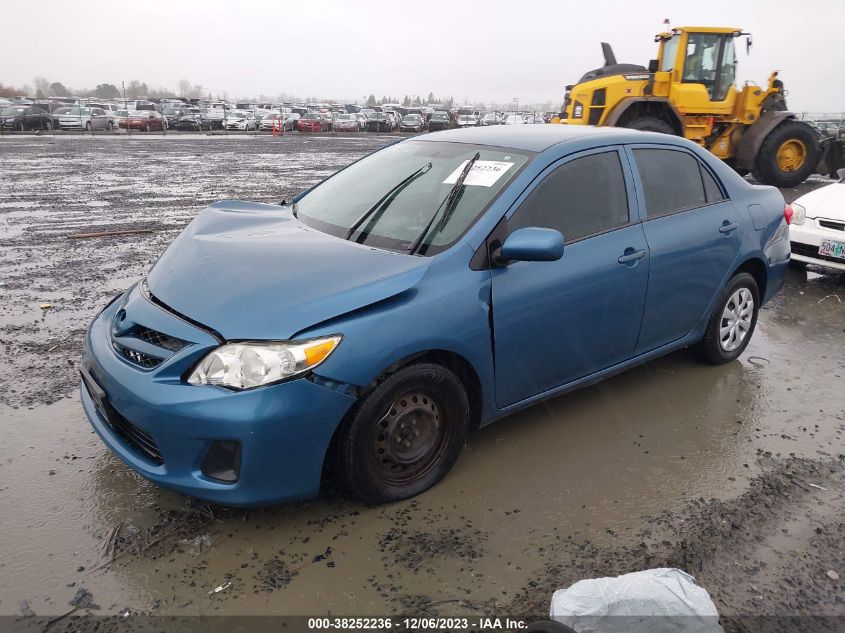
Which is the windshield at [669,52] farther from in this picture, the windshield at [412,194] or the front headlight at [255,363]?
the front headlight at [255,363]

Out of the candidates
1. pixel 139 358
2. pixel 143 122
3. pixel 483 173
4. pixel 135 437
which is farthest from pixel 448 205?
pixel 143 122

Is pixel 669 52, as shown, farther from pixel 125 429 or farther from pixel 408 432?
pixel 125 429

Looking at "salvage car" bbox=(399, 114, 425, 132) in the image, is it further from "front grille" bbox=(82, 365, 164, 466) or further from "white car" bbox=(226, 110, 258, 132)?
"front grille" bbox=(82, 365, 164, 466)

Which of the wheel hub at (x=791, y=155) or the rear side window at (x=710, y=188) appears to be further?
the wheel hub at (x=791, y=155)

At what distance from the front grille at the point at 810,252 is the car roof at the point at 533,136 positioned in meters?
3.48

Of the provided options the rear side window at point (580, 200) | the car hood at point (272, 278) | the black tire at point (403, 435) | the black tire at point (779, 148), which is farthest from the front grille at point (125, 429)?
the black tire at point (779, 148)

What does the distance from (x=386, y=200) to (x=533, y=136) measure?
950 mm

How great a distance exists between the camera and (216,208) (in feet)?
13.4

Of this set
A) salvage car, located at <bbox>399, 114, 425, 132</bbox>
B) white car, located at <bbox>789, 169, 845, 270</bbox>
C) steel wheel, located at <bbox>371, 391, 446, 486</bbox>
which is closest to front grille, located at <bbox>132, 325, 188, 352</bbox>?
steel wheel, located at <bbox>371, 391, 446, 486</bbox>

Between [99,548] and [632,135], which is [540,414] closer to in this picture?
[632,135]

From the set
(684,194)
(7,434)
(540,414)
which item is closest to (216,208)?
(7,434)

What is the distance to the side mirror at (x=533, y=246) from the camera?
9.76ft

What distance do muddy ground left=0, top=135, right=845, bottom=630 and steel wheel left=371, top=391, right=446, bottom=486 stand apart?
0.53ft

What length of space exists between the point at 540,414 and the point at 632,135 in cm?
182
